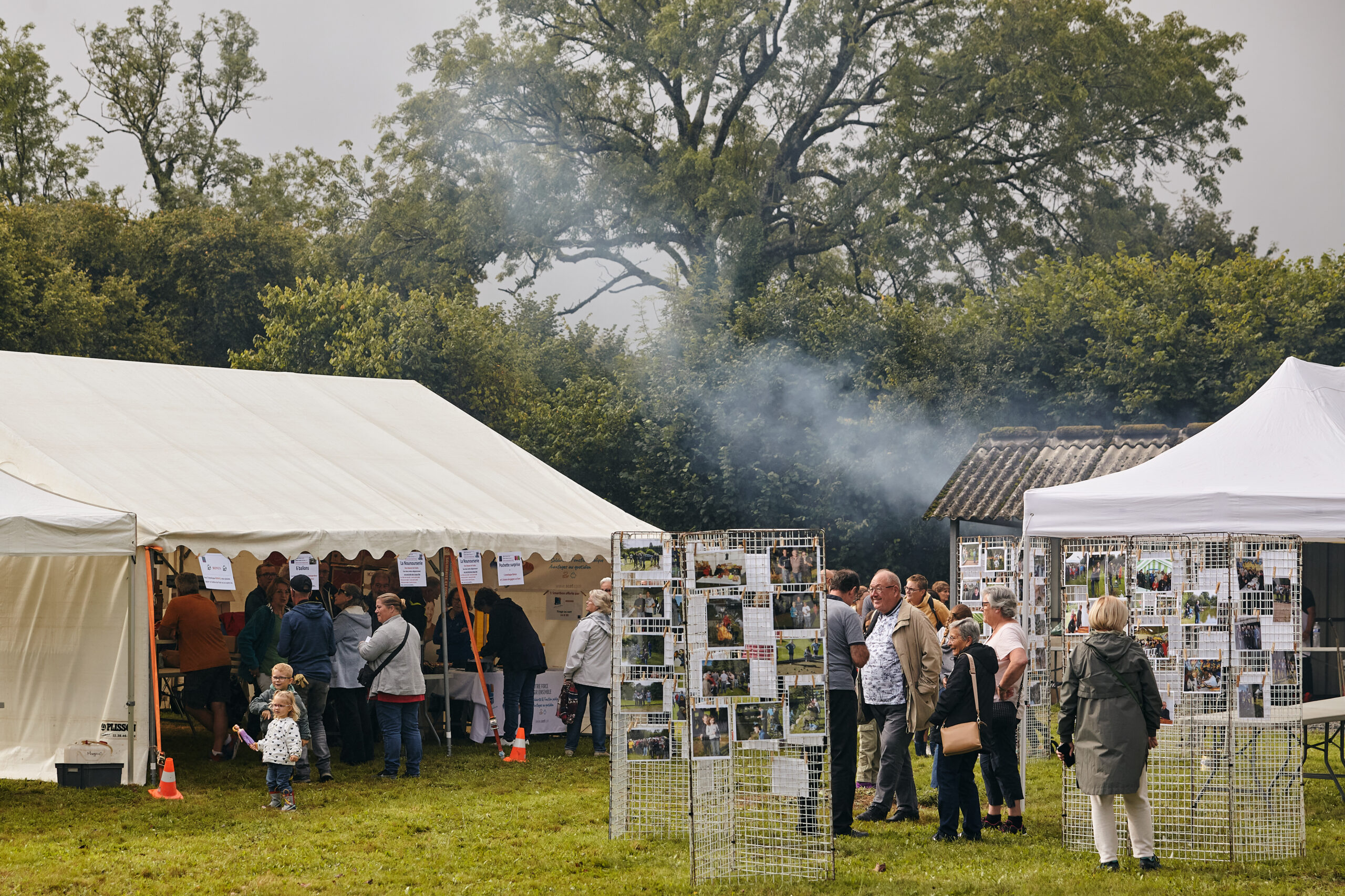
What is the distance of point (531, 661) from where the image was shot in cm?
1180

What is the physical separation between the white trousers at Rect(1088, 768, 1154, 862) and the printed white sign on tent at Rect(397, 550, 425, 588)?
6.51 metres

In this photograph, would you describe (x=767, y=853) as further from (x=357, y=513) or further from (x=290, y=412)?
(x=290, y=412)

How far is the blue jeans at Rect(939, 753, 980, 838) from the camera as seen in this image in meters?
7.43

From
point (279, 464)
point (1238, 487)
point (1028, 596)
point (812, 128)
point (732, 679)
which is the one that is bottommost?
point (732, 679)

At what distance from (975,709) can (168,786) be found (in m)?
5.70

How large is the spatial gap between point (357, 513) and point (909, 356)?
1491cm

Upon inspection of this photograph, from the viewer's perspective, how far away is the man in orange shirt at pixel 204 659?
10594 millimetres

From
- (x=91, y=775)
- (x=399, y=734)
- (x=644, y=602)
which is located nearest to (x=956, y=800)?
(x=644, y=602)

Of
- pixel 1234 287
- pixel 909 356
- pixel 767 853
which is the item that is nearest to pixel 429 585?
pixel 767 853

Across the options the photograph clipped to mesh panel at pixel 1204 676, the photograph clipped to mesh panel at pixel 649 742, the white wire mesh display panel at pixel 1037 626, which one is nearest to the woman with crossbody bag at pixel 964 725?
the photograph clipped to mesh panel at pixel 1204 676

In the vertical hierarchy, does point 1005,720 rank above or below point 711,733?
below

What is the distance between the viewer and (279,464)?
11938mm

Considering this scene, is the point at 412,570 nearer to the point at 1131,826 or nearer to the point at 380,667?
the point at 380,667

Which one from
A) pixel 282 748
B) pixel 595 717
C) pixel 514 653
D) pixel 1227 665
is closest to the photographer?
pixel 1227 665
